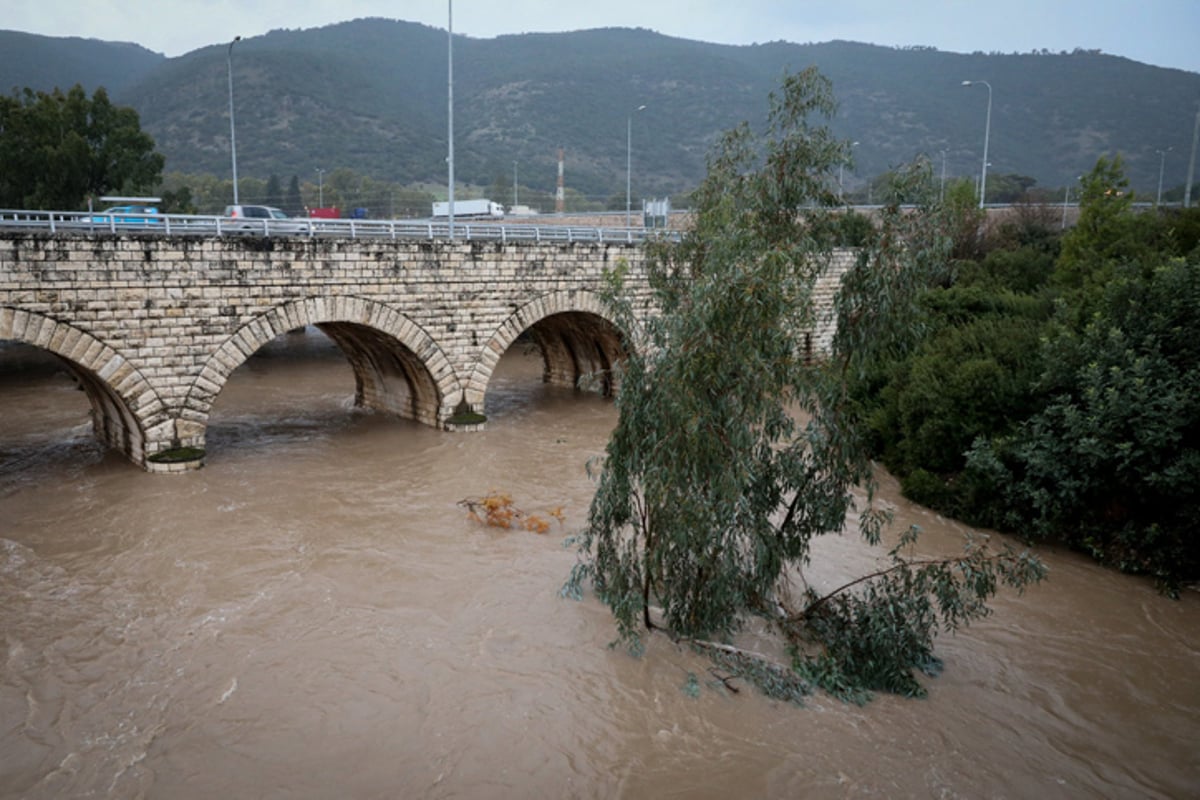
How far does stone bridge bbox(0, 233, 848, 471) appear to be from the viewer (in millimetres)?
13242

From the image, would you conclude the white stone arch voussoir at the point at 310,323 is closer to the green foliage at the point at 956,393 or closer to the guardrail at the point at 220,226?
the guardrail at the point at 220,226

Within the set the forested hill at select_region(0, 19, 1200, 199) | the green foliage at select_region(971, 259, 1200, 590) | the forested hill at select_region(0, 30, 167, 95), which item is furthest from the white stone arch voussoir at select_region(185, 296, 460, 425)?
the forested hill at select_region(0, 30, 167, 95)

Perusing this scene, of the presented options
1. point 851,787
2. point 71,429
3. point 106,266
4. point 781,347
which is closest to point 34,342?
point 106,266

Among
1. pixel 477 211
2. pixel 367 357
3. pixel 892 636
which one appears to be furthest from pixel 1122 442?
pixel 477 211

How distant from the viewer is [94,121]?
31297mm

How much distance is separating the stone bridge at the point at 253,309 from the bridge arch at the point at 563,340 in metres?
0.07

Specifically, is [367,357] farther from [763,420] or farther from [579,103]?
[579,103]

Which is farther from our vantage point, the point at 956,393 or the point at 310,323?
the point at 310,323

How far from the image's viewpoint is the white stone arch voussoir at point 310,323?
14.8m

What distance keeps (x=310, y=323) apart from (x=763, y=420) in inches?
419

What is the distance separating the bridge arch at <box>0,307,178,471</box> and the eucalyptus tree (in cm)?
921

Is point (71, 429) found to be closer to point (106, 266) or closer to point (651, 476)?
point (106, 266)

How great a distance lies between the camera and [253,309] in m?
15.1

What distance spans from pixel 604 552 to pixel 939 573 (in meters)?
3.44
